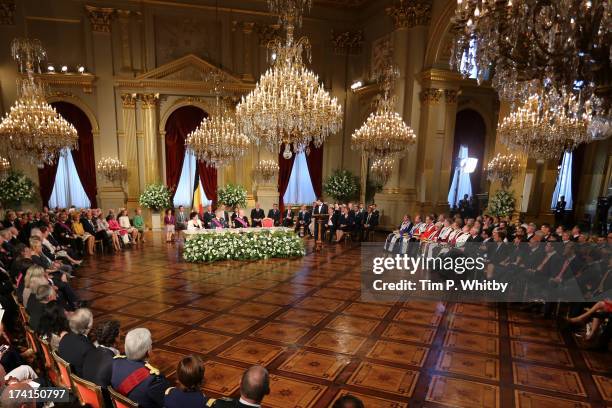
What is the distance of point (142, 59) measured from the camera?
1208cm

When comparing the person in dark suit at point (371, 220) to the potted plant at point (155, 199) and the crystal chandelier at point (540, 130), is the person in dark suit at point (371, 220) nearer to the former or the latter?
the crystal chandelier at point (540, 130)

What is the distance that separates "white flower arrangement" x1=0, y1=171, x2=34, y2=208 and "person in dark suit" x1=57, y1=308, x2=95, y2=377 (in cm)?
1059

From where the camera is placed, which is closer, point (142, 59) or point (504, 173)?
point (504, 173)

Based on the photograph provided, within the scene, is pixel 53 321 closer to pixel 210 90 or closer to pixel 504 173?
pixel 504 173

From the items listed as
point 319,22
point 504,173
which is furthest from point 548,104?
point 319,22

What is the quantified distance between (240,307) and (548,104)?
19.8 ft

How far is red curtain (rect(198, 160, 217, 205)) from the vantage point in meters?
12.9

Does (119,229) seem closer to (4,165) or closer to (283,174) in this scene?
(4,165)

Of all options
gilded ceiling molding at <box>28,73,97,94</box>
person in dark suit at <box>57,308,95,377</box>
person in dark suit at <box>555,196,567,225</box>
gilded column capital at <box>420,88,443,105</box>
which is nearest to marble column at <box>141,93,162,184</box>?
gilded ceiling molding at <box>28,73,97,94</box>

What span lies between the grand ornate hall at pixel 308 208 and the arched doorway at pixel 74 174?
0.23 feet

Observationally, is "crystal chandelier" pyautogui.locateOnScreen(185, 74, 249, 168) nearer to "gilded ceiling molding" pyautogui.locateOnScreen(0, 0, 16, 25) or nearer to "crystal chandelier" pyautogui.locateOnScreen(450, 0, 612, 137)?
"crystal chandelier" pyautogui.locateOnScreen(450, 0, 612, 137)

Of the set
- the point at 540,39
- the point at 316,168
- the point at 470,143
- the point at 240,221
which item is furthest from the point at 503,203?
the point at 240,221

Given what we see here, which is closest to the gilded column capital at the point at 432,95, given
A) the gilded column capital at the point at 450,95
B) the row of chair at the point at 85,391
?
the gilded column capital at the point at 450,95

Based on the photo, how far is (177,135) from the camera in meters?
12.7
